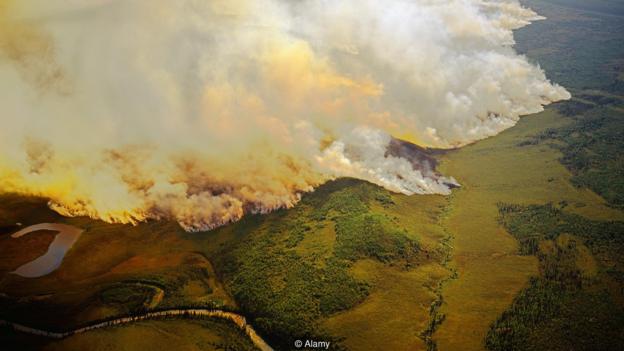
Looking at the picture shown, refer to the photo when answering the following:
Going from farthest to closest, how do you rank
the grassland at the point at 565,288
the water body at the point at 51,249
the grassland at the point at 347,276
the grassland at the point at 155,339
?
the water body at the point at 51,249 < the grassland at the point at 565,288 < the grassland at the point at 347,276 < the grassland at the point at 155,339

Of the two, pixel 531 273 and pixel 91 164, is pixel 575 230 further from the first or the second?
pixel 91 164

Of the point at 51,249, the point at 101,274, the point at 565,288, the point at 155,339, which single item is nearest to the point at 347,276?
the point at 155,339

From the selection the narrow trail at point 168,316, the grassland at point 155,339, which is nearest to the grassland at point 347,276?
the grassland at point 155,339

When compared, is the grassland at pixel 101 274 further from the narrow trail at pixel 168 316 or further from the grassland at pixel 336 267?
the grassland at pixel 336 267

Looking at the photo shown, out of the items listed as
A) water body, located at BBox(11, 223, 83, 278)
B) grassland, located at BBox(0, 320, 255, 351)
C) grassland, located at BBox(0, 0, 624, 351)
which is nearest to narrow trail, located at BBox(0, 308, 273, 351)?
grassland, located at BBox(0, 320, 255, 351)

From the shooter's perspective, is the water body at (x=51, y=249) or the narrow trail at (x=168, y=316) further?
the water body at (x=51, y=249)

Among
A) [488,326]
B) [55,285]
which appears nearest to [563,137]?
[488,326]
